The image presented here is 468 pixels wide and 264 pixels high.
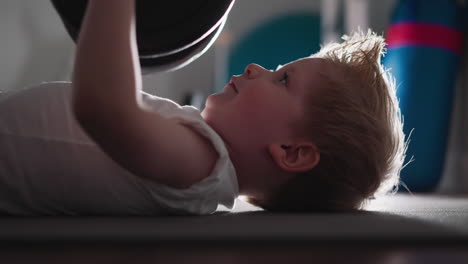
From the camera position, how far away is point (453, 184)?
7.57ft

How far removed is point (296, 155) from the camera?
733 millimetres

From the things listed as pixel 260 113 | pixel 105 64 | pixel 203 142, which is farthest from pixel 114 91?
pixel 260 113

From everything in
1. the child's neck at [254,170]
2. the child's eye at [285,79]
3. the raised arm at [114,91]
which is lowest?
the child's neck at [254,170]

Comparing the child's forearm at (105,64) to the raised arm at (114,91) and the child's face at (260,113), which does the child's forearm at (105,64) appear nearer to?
the raised arm at (114,91)

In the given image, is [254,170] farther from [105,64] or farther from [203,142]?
[105,64]

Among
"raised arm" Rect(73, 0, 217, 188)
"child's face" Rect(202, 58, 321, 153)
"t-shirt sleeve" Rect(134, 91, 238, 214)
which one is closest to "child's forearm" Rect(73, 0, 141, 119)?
"raised arm" Rect(73, 0, 217, 188)

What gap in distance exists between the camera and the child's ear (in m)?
0.72

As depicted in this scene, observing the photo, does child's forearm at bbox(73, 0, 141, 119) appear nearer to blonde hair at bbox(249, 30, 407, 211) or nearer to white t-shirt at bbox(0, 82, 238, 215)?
white t-shirt at bbox(0, 82, 238, 215)

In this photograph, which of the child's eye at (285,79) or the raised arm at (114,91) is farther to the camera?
the child's eye at (285,79)

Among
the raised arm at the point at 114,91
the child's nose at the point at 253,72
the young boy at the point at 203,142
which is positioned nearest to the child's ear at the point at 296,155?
the young boy at the point at 203,142

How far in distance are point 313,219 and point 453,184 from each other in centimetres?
192

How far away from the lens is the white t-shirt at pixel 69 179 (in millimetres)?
652

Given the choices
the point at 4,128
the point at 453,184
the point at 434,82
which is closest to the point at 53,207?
the point at 4,128

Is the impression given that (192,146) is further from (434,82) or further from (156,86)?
(156,86)
